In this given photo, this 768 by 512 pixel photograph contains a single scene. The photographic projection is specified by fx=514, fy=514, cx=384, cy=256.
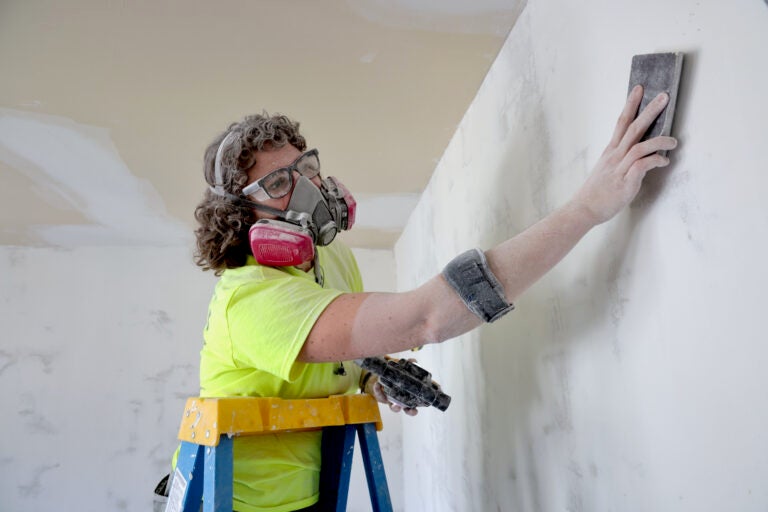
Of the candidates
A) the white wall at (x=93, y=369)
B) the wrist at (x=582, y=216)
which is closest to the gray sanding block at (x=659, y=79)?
the wrist at (x=582, y=216)

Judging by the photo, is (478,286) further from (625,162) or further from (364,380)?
(364,380)

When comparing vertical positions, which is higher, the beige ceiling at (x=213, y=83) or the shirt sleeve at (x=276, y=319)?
the beige ceiling at (x=213, y=83)

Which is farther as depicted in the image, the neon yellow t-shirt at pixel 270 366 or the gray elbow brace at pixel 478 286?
the neon yellow t-shirt at pixel 270 366

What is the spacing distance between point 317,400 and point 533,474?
2.05 feet

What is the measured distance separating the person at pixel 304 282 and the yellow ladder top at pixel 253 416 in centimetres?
7

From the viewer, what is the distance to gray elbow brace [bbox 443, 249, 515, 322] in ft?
2.96

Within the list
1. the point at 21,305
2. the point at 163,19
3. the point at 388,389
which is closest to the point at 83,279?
the point at 21,305

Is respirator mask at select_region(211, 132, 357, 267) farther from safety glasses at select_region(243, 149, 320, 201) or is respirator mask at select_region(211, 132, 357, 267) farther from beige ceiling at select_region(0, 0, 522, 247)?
beige ceiling at select_region(0, 0, 522, 247)

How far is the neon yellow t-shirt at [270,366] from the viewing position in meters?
1.04

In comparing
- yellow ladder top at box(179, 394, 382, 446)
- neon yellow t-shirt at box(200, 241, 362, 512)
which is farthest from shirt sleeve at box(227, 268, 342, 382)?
yellow ladder top at box(179, 394, 382, 446)

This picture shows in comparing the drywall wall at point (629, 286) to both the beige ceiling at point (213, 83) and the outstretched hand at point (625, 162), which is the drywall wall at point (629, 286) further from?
the beige ceiling at point (213, 83)

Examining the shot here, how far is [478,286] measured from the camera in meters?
0.90

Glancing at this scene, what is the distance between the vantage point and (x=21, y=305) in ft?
12.0

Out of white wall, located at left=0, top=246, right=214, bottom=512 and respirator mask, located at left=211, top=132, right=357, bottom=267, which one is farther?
white wall, located at left=0, top=246, right=214, bottom=512
